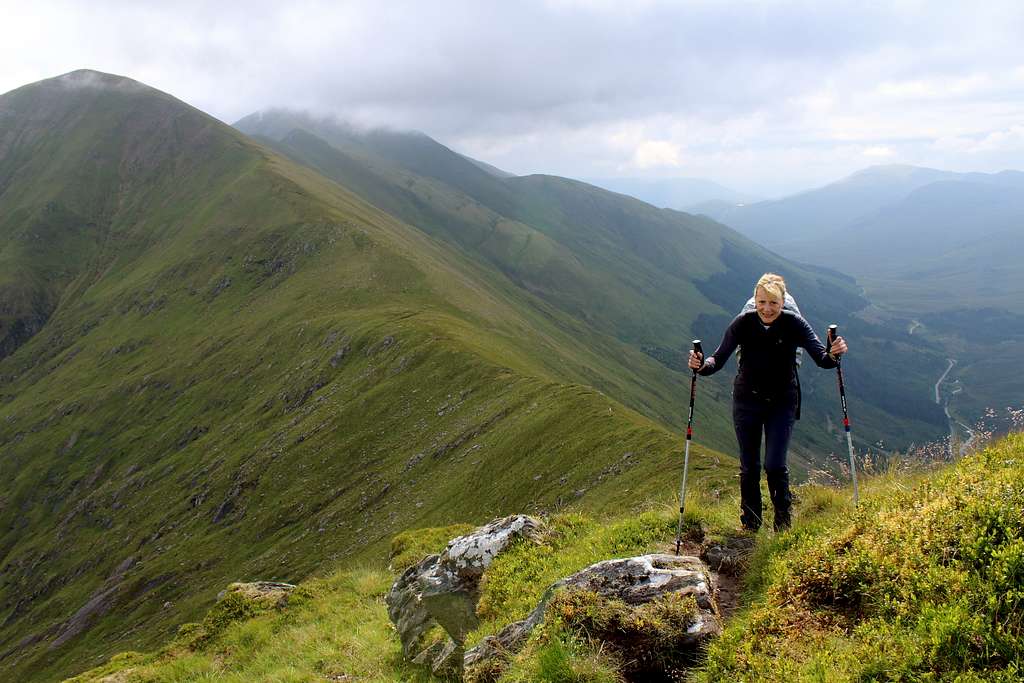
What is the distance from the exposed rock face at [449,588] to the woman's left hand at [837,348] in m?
6.62

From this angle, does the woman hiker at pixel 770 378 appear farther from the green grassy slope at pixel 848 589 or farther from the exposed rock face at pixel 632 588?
the exposed rock face at pixel 632 588

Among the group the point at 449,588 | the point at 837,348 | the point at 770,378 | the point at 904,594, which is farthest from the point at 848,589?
the point at 449,588

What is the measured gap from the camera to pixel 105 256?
188625 millimetres

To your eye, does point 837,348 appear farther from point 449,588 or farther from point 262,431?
point 262,431

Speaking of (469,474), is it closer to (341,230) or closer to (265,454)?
(265,454)

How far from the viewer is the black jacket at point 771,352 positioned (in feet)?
31.9

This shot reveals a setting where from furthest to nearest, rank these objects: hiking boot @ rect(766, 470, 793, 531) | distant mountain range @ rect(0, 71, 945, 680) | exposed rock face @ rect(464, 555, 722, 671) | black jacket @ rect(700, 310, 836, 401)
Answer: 1. distant mountain range @ rect(0, 71, 945, 680)
2. black jacket @ rect(700, 310, 836, 401)
3. hiking boot @ rect(766, 470, 793, 531)
4. exposed rock face @ rect(464, 555, 722, 671)

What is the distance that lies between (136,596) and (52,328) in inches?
5091

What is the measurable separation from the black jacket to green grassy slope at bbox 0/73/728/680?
20.9 meters

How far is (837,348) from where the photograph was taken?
938 centimetres

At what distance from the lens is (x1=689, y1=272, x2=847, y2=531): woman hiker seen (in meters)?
9.65

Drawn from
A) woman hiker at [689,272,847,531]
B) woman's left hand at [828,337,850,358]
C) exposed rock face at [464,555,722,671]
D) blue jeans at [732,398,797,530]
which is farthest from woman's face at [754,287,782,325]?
exposed rock face at [464,555,722,671]

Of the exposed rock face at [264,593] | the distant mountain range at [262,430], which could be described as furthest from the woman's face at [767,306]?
the distant mountain range at [262,430]

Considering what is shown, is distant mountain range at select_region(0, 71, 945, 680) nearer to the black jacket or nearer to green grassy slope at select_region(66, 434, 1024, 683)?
green grassy slope at select_region(66, 434, 1024, 683)
